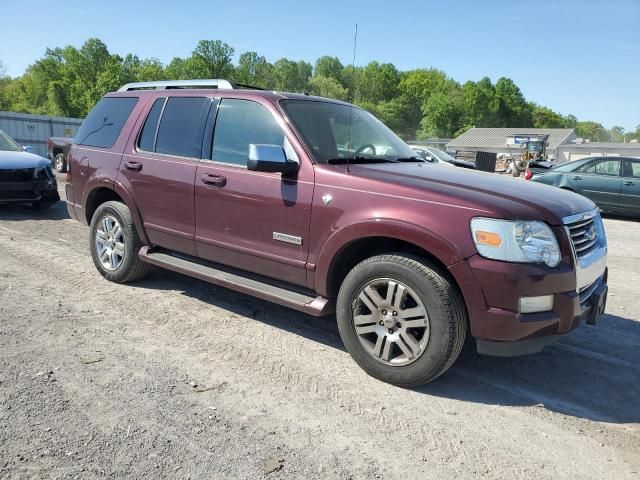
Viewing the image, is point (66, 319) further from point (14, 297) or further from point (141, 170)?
point (141, 170)

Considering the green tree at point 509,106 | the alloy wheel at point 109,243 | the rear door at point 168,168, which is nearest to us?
the rear door at point 168,168

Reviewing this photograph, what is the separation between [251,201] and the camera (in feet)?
13.3

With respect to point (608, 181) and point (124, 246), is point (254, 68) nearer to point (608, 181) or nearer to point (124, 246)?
point (608, 181)

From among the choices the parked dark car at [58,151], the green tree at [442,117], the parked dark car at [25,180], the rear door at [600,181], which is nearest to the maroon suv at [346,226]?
the parked dark car at [25,180]

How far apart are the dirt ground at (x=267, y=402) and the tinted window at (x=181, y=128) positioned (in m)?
1.42

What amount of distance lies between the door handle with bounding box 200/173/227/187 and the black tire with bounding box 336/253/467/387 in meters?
1.38

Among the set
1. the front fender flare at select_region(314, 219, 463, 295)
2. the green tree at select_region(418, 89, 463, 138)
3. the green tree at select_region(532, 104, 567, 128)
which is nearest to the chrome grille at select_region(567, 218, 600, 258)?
the front fender flare at select_region(314, 219, 463, 295)

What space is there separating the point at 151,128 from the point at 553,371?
408cm

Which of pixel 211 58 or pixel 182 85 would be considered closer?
pixel 182 85

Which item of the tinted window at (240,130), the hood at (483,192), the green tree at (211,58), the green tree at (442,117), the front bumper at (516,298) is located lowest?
the front bumper at (516,298)

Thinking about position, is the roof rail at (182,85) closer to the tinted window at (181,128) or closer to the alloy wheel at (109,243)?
the tinted window at (181,128)

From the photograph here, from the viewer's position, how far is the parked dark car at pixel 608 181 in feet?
40.6

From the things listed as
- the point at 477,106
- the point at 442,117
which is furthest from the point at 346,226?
the point at 477,106

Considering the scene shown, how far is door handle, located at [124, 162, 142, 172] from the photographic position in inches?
195
